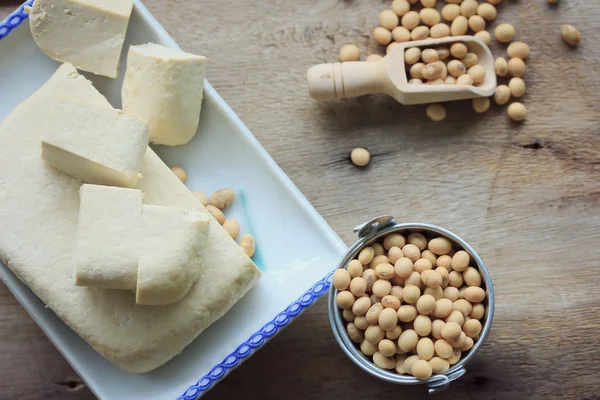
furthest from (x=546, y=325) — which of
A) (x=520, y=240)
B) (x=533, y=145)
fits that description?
(x=533, y=145)

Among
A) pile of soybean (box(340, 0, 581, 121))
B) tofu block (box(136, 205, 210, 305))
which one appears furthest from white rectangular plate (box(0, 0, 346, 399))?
pile of soybean (box(340, 0, 581, 121))

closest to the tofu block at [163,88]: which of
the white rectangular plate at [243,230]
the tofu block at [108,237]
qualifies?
the white rectangular plate at [243,230]

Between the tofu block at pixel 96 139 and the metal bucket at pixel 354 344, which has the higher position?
the tofu block at pixel 96 139

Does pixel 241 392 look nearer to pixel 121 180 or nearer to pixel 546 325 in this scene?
pixel 121 180

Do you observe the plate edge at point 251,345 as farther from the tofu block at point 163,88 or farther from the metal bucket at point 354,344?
the tofu block at point 163,88

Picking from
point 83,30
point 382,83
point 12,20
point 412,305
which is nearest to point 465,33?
point 382,83

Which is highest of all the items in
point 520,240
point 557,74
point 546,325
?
point 557,74

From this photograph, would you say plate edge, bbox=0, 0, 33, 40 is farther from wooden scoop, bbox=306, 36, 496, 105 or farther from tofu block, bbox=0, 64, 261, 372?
wooden scoop, bbox=306, 36, 496, 105
